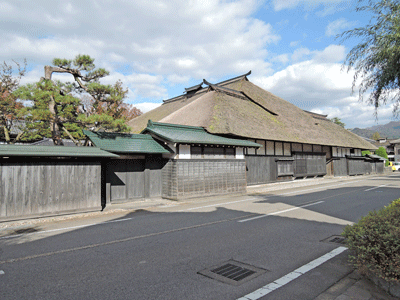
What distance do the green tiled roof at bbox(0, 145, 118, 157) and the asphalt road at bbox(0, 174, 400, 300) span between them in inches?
104

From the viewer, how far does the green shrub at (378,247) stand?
334 cm

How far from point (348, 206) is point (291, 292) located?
863 cm

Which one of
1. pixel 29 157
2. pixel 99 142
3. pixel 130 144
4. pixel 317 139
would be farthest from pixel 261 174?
pixel 29 157

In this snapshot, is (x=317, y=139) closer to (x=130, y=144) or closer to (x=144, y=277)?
(x=130, y=144)

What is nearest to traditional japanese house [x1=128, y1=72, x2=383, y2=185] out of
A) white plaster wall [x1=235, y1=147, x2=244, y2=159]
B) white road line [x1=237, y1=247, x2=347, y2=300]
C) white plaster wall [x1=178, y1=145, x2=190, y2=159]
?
white plaster wall [x1=178, y1=145, x2=190, y2=159]

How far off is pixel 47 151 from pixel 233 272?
8.55 metres

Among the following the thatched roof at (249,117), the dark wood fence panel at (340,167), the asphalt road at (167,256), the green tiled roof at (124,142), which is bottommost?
the asphalt road at (167,256)

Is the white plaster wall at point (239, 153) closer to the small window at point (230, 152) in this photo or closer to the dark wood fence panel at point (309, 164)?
the small window at point (230, 152)

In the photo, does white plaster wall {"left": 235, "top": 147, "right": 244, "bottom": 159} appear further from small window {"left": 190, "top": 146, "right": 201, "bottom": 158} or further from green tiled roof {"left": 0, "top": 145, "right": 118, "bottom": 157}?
green tiled roof {"left": 0, "top": 145, "right": 118, "bottom": 157}

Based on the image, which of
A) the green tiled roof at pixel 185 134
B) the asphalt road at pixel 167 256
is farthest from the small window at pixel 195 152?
the asphalt road at pixel 167 256

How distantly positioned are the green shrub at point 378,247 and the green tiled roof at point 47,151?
30.8ft

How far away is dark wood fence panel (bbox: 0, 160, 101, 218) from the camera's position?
349 inches

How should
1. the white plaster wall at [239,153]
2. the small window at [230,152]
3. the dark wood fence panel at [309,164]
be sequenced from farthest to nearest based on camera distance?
1. the dark wood fence panel at [309,164]
2. the white plaster wall at [239,153]
3. the small window at [230,152]

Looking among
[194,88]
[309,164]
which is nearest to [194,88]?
[194,88]
